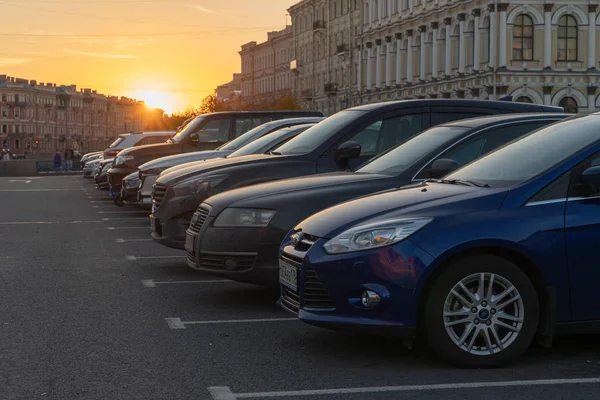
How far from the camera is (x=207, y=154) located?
17609 millimetres

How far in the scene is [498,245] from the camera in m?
6.84

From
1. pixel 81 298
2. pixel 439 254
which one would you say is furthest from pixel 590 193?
pixel 81 298

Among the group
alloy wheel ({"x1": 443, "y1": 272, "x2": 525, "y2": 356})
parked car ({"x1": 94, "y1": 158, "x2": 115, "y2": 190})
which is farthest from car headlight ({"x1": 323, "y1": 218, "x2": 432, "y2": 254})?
parked car ({"x1": 94, "y1": 158, "x2": 115, "y2": 190})

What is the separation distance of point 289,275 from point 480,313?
133cm

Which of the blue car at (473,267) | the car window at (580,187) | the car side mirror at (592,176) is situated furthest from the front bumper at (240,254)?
the car side mirror at (592,176)

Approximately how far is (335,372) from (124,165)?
1803 cm

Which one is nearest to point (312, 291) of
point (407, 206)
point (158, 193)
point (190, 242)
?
point (407, 206)

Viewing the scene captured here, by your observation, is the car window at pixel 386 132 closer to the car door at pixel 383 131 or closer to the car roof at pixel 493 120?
the car door at pixel 383 131

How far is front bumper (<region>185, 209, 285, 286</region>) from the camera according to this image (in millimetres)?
9227

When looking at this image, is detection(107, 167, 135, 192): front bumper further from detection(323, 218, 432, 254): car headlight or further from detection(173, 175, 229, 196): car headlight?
detection(323, 218, 432, 254): car headlight

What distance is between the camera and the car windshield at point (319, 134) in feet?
36.8

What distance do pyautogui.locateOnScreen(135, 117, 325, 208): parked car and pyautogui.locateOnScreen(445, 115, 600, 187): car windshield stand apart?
359 inches

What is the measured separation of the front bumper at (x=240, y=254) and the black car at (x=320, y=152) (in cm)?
176

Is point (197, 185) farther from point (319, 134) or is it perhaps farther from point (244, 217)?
point (244, 217)
